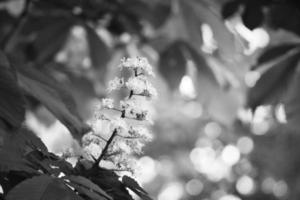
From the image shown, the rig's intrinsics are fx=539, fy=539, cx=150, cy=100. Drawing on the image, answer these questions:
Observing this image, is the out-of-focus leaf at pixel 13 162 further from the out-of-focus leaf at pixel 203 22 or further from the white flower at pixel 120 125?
the out-of-focus leaf at pixel 203 22

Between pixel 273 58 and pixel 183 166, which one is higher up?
pixel 183 166

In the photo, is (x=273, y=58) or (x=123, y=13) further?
(x=123, y=13)

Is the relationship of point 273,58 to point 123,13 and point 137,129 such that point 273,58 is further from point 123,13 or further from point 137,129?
point 137,129

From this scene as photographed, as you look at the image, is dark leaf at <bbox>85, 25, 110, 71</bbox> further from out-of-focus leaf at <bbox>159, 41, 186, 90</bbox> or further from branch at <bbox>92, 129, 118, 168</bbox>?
branch at <bbox>92, 129, 118, 168</bbox>

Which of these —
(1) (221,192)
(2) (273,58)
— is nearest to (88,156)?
(2) (273,58)

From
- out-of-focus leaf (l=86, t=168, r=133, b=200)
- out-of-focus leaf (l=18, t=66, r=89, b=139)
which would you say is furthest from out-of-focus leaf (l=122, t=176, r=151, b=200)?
out-of-focus leaf (l=18, t=66, r=89, b=139)

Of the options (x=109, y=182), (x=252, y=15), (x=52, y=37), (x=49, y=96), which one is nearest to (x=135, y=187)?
(x=109, y=182)
